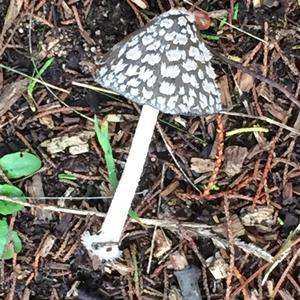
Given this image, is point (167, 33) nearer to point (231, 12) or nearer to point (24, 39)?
point (231, 12)

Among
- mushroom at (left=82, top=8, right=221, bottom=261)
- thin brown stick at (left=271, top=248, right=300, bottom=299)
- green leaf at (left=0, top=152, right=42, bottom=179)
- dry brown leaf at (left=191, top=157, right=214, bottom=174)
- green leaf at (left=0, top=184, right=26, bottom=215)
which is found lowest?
thin brown stick at (left=271, top=248, right=300, bottom=299)

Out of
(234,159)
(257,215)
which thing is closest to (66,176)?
(234,159)

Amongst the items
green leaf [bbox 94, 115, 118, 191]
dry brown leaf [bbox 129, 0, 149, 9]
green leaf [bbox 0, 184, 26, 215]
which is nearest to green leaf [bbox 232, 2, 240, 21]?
dry brown leaf [bbox 129, 0, 149, 9]

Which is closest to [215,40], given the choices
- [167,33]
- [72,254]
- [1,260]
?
[167,33]

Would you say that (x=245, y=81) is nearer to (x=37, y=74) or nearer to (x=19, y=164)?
(x=37, y=74)

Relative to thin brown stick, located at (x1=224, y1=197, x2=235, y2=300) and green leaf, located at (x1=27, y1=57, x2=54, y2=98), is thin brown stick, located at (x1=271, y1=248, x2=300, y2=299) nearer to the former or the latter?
thin brown stick, located at (x1=224, y1=197, x2=235, y2=300)

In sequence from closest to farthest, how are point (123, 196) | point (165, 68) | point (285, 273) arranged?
point (165, 68) < point (123, 196) < point (285, 273)
